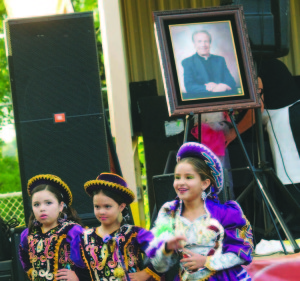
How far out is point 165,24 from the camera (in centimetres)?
456

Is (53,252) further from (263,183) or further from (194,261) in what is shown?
(263,183)

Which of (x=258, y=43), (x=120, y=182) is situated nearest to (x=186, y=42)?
(x=258, y=43)

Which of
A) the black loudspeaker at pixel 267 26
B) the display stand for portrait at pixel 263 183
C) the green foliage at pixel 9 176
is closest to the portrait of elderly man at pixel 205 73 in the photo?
the display stand for portrait at pixel 263 183

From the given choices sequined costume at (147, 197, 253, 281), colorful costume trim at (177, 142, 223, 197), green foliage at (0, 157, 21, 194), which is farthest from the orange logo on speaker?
green foliage at (0, 157, 21, 194)

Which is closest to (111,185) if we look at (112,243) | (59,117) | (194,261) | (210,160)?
(112,243)

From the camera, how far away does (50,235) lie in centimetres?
378

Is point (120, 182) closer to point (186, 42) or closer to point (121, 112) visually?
point (186, 42)

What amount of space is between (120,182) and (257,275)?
105cm

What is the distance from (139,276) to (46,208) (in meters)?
0.65

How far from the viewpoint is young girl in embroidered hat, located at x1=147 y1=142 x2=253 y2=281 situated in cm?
A: 322

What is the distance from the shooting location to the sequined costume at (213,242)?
3.22 meters

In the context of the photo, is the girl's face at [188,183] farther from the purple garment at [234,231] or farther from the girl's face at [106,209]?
the girl's face at [106,209]

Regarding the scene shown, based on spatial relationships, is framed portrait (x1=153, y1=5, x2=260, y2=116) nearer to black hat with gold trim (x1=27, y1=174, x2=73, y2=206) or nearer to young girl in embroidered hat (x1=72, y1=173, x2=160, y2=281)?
black hat with gold trim (x1=27, y1=174, x2=73, y2=206)

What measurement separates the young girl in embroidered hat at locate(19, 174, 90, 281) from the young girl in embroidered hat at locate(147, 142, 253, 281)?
1.96 feet
